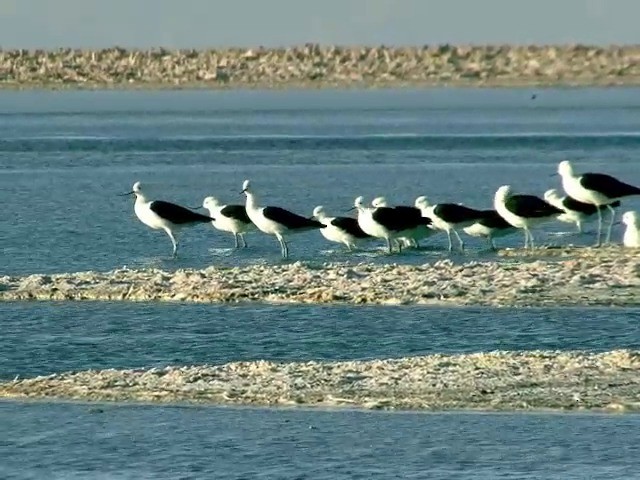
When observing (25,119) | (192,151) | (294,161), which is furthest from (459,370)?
(25,119)

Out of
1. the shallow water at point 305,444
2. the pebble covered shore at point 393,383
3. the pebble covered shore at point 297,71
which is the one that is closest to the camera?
the shallow water at point 305,444

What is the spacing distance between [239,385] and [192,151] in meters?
34.9

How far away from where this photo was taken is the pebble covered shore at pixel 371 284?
17.8 meters

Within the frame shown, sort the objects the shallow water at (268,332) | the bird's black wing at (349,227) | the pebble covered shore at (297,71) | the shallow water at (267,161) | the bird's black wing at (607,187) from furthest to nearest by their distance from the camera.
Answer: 1. the pebble covered shore at (297,71)
2. the shallow water at (267,161)
3. the bird's black wing at (607,187)
4. the bird's black wing at (349,227)
5. the shallow water at (268,332)

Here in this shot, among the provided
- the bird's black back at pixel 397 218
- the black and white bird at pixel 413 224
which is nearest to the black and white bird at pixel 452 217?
the black and white bird at pixel 413 224

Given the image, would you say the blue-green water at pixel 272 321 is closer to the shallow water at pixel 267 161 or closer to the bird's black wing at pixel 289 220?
the shallow water at pixel 267 161

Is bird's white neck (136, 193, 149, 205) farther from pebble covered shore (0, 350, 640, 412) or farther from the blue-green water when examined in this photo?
pebble covered shore (0, 350, 640, 412)

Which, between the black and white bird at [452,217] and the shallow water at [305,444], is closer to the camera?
the shallow water at [305,444]

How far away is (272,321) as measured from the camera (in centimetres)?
1667

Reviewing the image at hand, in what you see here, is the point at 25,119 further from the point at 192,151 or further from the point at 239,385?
the point at 239,385

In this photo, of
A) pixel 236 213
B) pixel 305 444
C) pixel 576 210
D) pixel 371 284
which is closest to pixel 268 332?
pixel 371 284

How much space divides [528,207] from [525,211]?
0.09m

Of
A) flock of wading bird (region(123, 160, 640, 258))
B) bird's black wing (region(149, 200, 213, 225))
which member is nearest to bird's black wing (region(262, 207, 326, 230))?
flock of wading bird (region(123, 160, 640, 258))

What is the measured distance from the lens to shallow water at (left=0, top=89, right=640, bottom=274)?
23844 mm
